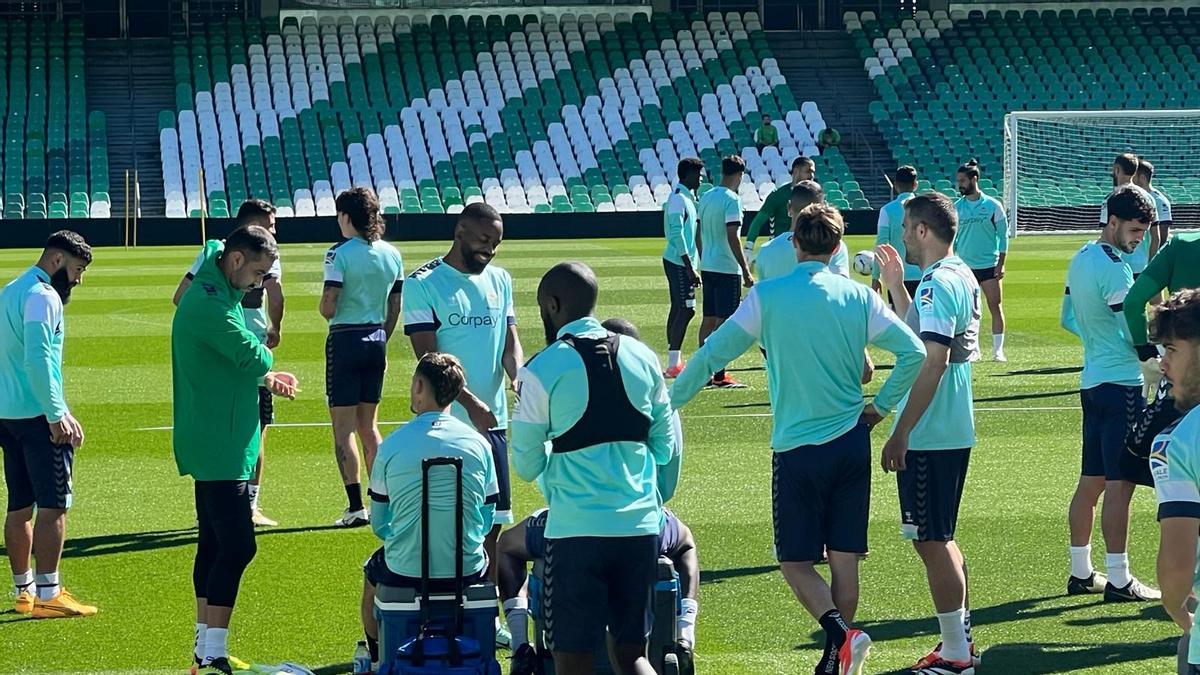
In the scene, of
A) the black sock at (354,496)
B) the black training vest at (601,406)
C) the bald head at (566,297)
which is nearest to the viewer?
the black training vest at (601,406)

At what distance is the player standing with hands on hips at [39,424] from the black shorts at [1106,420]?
197 inches

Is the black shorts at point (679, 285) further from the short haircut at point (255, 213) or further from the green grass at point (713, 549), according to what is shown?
the short haircut at point (255, 213)

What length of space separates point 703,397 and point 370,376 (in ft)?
17.8

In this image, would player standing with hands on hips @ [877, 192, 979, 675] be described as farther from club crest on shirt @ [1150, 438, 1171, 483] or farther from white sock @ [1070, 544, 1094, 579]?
club crest on shirt @ [1150, 438, 1171, 483]

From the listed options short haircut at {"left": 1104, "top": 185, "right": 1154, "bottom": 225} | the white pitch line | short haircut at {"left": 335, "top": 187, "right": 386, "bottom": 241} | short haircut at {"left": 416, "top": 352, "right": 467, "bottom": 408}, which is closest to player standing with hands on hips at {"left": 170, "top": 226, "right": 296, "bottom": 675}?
short haircut at {"left": 416, "top": 352, "right": 467, "bottom": 408}

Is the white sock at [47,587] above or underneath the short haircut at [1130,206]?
underneath

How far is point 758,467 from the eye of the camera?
11.6 metres

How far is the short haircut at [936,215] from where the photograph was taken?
6941 mm

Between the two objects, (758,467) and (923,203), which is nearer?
(923,203)

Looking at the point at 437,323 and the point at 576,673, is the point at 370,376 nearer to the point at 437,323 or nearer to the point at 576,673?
the point at 437,323

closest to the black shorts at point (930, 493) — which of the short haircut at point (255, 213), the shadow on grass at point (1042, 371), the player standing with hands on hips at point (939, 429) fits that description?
the player standing with hands on hips at point (939, 429)

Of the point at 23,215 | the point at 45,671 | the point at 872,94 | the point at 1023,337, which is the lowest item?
the point at 45,671

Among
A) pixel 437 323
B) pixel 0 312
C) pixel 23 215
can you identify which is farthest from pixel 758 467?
pixel 23 215

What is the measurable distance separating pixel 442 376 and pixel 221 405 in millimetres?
1212
